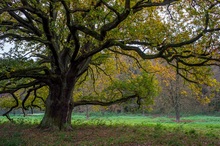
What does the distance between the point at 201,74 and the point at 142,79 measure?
3.95 m

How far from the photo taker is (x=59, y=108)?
51.6ft

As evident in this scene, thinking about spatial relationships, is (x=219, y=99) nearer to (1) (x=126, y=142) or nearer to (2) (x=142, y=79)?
(2) (x=142, y=79)

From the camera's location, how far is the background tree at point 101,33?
34.2 ft

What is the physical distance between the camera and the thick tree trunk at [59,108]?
15.6 metres

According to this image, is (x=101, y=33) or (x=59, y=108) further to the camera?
(x=59, y=108)

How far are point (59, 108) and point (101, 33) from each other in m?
7.03

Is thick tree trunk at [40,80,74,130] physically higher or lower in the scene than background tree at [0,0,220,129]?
lower

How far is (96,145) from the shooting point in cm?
1040

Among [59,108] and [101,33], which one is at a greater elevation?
[101,33]

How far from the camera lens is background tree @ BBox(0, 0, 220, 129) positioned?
34.2ft

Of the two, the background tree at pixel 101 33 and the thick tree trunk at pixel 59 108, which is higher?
the background tree at pixel 101 33

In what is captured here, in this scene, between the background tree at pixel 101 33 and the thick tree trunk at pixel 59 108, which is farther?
the thick tree trunk at pixel 59 108

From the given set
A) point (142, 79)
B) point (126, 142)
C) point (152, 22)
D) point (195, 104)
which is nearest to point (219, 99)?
point (195, 104)

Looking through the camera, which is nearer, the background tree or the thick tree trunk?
the background tree
